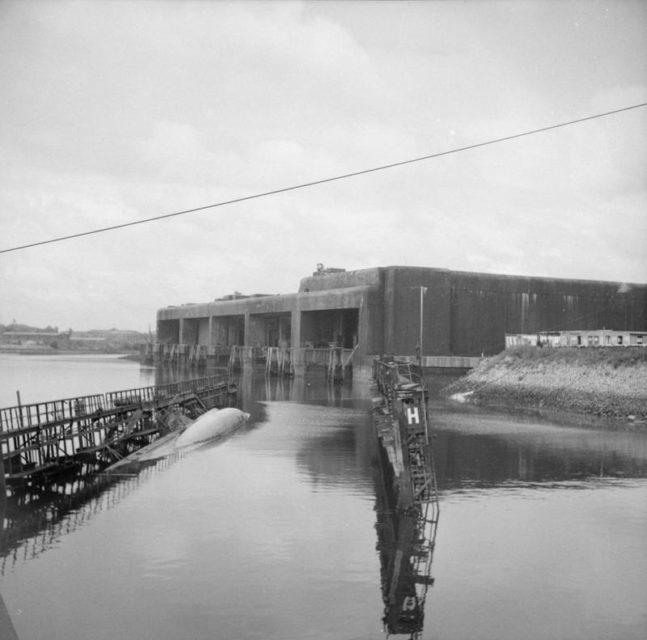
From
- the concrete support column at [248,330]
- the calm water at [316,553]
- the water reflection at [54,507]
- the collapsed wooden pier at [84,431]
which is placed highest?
the concrete support column at [248,330]

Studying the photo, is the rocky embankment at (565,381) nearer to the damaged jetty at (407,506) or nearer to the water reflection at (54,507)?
the damaged jetty at (407,506)

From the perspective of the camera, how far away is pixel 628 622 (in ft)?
41.5

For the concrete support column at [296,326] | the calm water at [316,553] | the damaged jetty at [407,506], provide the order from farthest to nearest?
the concrete support column at [296,326] < the damaged jetty at [407,506] < the calm water at [316,553]

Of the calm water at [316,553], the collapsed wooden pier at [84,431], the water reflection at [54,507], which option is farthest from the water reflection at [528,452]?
the collapsed wooden pier at [84,431]

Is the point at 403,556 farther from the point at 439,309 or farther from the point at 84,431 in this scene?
the point at 439,309

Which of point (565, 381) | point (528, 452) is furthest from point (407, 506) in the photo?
point (565, 381)

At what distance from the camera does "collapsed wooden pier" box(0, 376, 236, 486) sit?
936 inches

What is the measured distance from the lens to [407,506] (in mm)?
19328

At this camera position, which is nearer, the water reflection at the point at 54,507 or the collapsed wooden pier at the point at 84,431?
the water reflection at the point at 54,507

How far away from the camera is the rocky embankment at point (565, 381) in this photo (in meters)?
44.8

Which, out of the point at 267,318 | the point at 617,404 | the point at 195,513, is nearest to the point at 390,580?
the point at 195,513

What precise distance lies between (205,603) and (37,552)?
17.7 ft

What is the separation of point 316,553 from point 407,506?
4.24 m

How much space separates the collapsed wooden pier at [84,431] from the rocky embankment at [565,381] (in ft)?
74.0
